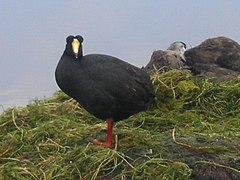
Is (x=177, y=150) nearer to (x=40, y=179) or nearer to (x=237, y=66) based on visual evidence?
(x=40, y=179)

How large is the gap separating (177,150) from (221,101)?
2.87 metres

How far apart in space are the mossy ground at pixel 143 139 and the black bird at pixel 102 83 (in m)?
0.30

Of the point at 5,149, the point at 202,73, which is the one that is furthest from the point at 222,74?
the point at 5,149

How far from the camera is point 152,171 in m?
4.88

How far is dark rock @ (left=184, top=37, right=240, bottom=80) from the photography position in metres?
9.77

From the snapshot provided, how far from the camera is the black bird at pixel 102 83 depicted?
5.22 meters

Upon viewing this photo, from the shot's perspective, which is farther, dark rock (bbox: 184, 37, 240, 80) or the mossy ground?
dark rock (bbox: 184, 37, 240, 80)

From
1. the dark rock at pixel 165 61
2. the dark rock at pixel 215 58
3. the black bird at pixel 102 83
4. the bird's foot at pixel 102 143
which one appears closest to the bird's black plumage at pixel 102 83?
the black bird at pixel 102 83

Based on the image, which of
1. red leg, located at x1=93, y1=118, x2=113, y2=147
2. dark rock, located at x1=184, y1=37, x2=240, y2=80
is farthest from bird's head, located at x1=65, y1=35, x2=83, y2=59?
dark rock, located at x1=184, y1=37, x2=240, y2=80

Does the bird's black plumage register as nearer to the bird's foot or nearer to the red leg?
the red leg

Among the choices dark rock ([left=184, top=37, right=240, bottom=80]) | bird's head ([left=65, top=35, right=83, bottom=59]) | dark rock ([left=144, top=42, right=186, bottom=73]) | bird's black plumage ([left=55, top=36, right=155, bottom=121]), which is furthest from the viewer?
dark rock ([left=184, top=37, right=240, bottom=80])

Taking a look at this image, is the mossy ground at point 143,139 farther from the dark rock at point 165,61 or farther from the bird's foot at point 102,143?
the dark rock at point 165,61

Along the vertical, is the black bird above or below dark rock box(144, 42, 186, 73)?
above

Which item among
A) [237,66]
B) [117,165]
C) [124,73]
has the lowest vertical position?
[237,66]
